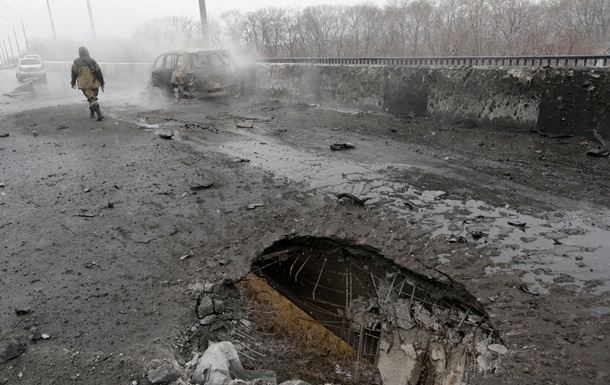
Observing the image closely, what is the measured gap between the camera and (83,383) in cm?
224

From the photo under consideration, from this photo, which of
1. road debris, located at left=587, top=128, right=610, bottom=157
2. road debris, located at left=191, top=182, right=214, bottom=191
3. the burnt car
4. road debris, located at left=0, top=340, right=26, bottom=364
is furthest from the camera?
the burnt car

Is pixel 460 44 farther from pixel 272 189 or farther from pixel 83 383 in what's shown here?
pixel 83 383

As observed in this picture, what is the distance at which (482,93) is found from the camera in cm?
671

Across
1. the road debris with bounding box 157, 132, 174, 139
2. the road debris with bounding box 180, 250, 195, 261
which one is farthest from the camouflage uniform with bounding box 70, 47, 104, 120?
the road debris with bounding box 180, 250, 195, 261

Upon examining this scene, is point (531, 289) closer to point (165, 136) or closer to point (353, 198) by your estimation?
point (353, 198)

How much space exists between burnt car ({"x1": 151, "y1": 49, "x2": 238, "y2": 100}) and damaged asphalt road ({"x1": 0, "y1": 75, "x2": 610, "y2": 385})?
5183 millimetres

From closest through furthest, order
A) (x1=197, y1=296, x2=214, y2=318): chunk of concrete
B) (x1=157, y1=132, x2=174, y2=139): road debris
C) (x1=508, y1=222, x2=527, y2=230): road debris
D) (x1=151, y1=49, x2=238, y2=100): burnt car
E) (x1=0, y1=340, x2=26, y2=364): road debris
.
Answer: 1. (x1=0, y1=340, x2=26, y2=364): road debris
2. (x1=197, y1=296, x2=214, y2=318): chunk of concrete
3. (x1=508, y1=222, x2=527, y2=230): road debris
4. (x1=157, y1=132, x2=174, y2=139): road debris
5. (x1=151, y1=49, x2=238, y2=100): burnt car

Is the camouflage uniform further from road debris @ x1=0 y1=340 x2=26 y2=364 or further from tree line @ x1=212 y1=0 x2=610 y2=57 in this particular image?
tree line @ x1=212 y1=0 x2=610 y2=57

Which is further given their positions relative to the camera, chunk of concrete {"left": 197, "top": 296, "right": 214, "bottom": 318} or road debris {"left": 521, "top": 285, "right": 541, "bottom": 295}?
chunk of concrete {"left": 197, "top": 296, "right": 214, "bottom": 318}

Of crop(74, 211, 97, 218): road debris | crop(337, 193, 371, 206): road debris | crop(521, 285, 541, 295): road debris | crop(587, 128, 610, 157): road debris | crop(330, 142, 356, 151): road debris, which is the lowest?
crop(521, 285, 541, 295): road debris

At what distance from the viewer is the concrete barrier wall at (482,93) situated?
18.1ft

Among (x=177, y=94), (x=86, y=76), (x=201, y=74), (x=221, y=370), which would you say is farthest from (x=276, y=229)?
(x=177, y=94)

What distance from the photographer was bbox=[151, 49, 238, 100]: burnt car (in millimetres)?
11758

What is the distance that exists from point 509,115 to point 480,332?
4.65 meters
